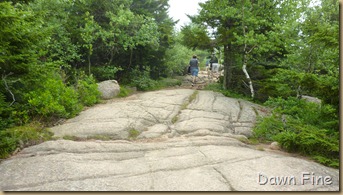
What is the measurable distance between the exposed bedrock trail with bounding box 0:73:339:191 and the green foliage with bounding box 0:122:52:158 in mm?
284

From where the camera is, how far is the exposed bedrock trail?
450 centimetres

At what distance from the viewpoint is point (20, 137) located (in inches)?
247

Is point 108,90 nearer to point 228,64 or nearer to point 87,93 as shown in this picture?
point 87,93

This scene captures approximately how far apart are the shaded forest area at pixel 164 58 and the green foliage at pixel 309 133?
3 cm

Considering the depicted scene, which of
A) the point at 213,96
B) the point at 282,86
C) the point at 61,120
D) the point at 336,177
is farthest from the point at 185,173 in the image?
the point at 213,96

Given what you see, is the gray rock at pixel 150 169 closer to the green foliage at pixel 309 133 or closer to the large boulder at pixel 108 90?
the green foliage at pixel 309 133

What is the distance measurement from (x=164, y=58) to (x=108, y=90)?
7.85 meters

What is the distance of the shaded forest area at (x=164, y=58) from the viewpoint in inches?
251

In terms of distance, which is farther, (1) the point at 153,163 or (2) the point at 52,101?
(2) the point at 52,101

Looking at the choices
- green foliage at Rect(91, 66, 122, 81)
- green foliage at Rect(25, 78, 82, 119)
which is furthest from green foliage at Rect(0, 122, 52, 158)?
green foliage at Rect(91, 66, 122, 81)

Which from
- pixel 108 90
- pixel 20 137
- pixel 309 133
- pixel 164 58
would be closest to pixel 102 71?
pixel 108 90

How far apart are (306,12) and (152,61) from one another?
1122 centimetres

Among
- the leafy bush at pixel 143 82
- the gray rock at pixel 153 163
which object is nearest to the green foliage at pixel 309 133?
the gray rock at pixel 153 163

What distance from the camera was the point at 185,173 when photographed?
16.4 ft
